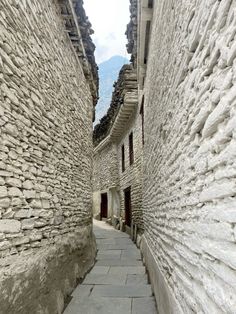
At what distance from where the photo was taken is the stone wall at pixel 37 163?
3311 millimetres

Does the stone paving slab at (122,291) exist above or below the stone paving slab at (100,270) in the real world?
below

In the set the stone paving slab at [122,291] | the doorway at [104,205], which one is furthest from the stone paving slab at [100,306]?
the doorway at [104,205]

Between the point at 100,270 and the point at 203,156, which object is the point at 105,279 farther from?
the point at 203,156

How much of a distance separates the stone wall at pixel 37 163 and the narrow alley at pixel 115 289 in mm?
345

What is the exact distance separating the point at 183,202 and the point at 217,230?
1.02 metres

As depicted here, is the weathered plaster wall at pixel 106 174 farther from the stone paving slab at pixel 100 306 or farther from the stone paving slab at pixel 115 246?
the stone paving slab at pixel 100 306

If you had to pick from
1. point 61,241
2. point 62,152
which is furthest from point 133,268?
point 62,152

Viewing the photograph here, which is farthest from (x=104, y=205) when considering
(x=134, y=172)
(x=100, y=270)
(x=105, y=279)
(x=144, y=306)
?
(x=144, y=306)

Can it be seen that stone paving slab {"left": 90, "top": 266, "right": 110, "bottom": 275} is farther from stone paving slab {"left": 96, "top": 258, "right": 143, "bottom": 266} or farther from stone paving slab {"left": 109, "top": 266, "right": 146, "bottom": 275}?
stone paving slab {"left": 96, "top": 258, "right": 143, "bottom": 266}

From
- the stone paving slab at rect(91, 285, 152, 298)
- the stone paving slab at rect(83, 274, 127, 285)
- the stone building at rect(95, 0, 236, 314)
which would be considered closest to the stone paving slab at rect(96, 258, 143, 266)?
the stone paving slab at rect(83, 274, 127, 285)

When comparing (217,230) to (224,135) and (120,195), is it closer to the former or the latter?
(224,135)

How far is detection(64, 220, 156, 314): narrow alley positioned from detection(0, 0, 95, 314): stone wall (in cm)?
Result: 35

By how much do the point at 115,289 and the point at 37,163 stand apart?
141 inches

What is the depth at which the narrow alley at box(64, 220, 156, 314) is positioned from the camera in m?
5.11
